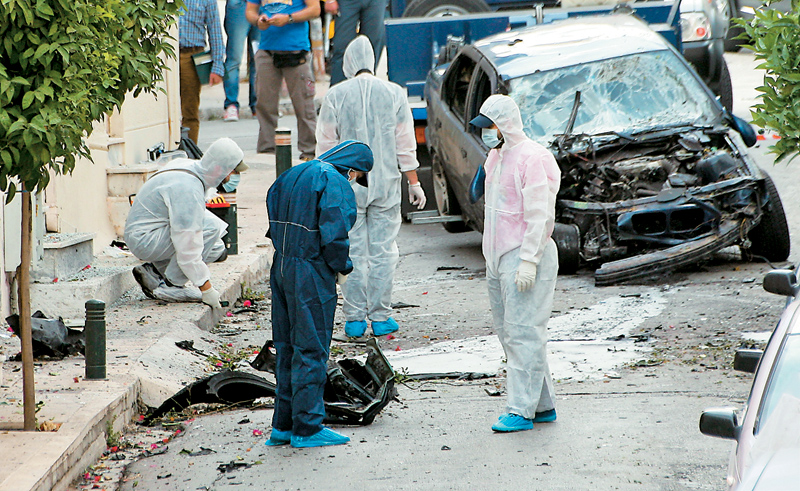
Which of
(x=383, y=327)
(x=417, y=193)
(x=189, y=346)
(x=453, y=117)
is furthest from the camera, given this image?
(x=453, y=117)

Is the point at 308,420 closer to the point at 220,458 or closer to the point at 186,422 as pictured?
the point at 220,458

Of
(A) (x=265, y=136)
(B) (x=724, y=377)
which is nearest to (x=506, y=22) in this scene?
(A) (x=265, y=136)

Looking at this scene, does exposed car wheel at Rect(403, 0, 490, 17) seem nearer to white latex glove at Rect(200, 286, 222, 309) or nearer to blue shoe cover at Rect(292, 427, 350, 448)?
white latex glove at Rect(200, 286, 222, 309)

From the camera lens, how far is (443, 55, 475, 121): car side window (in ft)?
33.8

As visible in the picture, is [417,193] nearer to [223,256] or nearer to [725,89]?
[223,256]

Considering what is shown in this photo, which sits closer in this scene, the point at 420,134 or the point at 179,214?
the point at 179,214

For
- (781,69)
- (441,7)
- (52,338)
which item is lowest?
(52,338)

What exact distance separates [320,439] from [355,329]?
2.50 m

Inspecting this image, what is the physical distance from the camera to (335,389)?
5.77 metres

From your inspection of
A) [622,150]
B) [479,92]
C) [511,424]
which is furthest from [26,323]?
[479,92]

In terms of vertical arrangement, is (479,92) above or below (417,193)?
above

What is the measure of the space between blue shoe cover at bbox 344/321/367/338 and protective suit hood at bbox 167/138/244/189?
4.72ft

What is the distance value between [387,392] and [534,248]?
1.14 m

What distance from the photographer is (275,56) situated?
13.0m
